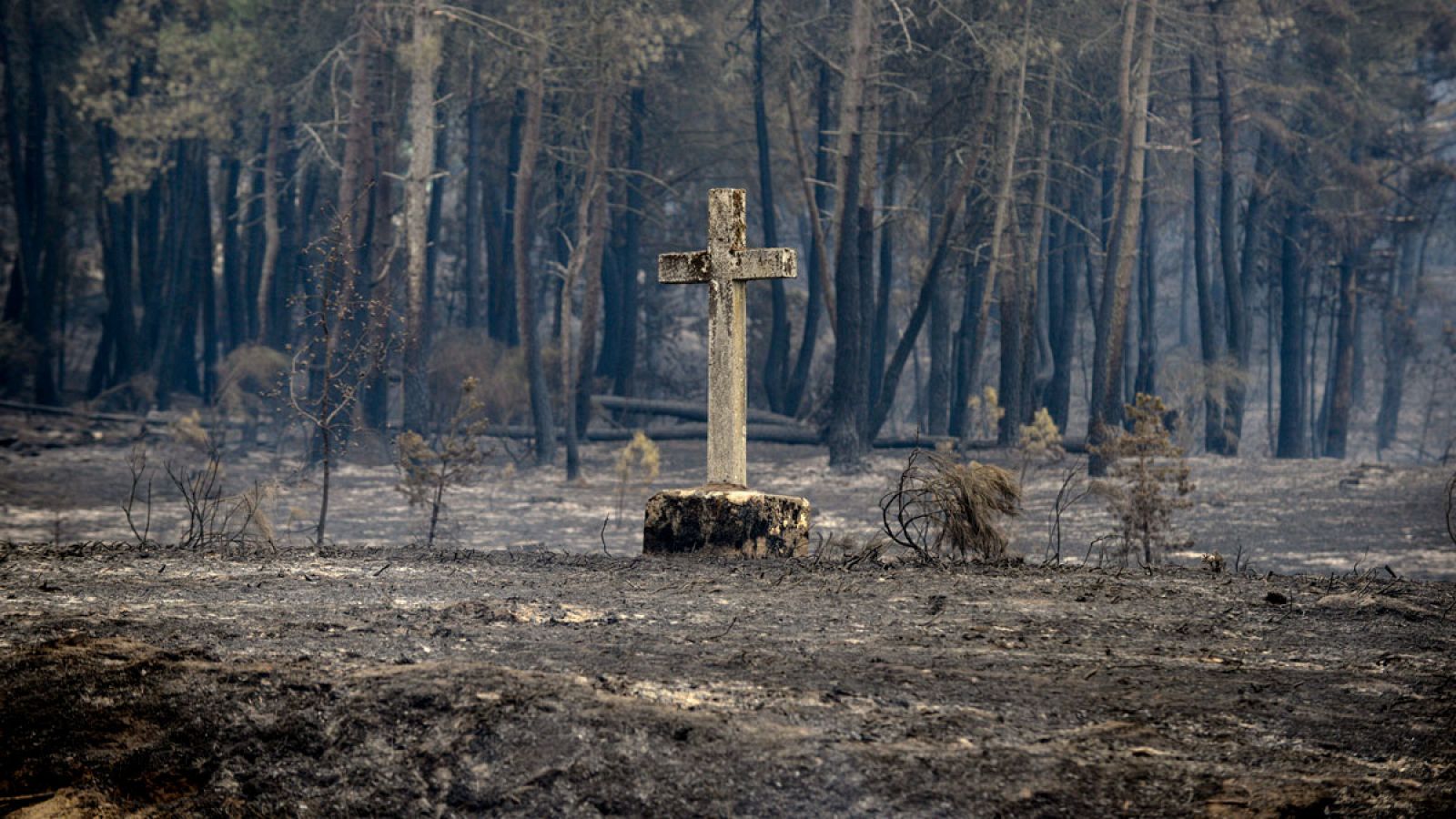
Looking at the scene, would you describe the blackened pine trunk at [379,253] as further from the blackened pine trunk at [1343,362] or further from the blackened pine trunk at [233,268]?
the blackened pine trunk at [1343,362]

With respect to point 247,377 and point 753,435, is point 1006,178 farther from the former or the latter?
point 247,377

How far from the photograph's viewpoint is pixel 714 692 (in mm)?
5551

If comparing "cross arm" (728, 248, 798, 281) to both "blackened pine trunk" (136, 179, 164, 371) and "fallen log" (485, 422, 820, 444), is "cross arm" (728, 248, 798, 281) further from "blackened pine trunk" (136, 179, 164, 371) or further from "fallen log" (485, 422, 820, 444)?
"blackened pine trunk" (136, 179, 164, 371)

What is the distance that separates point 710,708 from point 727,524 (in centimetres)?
443

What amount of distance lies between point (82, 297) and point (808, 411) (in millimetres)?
18405

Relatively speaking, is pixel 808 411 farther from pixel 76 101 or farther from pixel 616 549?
pixel 76 101

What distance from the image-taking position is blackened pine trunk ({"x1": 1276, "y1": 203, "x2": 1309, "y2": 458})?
1131 inches

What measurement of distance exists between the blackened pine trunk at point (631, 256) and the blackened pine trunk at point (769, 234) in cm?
268

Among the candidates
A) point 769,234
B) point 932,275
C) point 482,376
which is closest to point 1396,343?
point 932,275

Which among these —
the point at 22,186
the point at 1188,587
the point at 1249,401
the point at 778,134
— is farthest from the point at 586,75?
the point at 1249,401

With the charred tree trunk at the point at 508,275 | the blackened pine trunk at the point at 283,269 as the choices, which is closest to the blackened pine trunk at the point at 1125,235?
the charred tree trunk at the point at 508,275

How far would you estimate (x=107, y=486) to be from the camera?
20.4 metres

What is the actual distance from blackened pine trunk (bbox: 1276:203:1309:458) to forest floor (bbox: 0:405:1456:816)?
70.0ft

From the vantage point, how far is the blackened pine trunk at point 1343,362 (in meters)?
29.7
